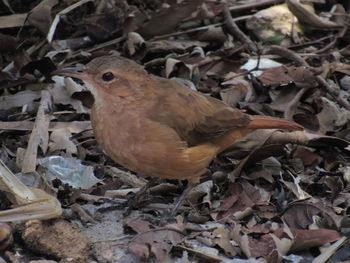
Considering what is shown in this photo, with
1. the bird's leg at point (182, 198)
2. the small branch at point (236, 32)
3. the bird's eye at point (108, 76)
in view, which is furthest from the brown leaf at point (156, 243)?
the small branch at point (236, 32)

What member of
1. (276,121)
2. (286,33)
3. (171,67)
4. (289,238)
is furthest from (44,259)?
(286,33)

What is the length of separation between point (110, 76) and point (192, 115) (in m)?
0.71

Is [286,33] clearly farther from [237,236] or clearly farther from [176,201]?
[237,236]

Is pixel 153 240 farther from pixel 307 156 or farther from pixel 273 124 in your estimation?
pixel 307 156

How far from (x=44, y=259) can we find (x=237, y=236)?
4.20 ft

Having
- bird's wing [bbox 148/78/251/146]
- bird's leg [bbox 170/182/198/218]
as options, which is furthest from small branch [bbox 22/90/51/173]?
bird's leg [bbox 170/182/198/218]

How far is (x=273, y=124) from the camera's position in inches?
228

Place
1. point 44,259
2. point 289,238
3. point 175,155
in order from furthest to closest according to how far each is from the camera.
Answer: point 175,155, point 289,238, point 44,259

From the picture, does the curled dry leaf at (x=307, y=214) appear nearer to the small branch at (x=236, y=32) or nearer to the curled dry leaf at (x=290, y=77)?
the curled dry leaf at (x=290, y=77)

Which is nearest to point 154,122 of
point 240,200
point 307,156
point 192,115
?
point 192,115

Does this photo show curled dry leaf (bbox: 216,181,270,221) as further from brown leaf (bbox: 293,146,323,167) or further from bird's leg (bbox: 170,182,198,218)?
brown leaf (bbox: 293,146,323,167)

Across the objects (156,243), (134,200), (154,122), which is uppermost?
(154,122)

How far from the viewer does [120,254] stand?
4637mm

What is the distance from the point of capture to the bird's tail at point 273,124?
575cm
